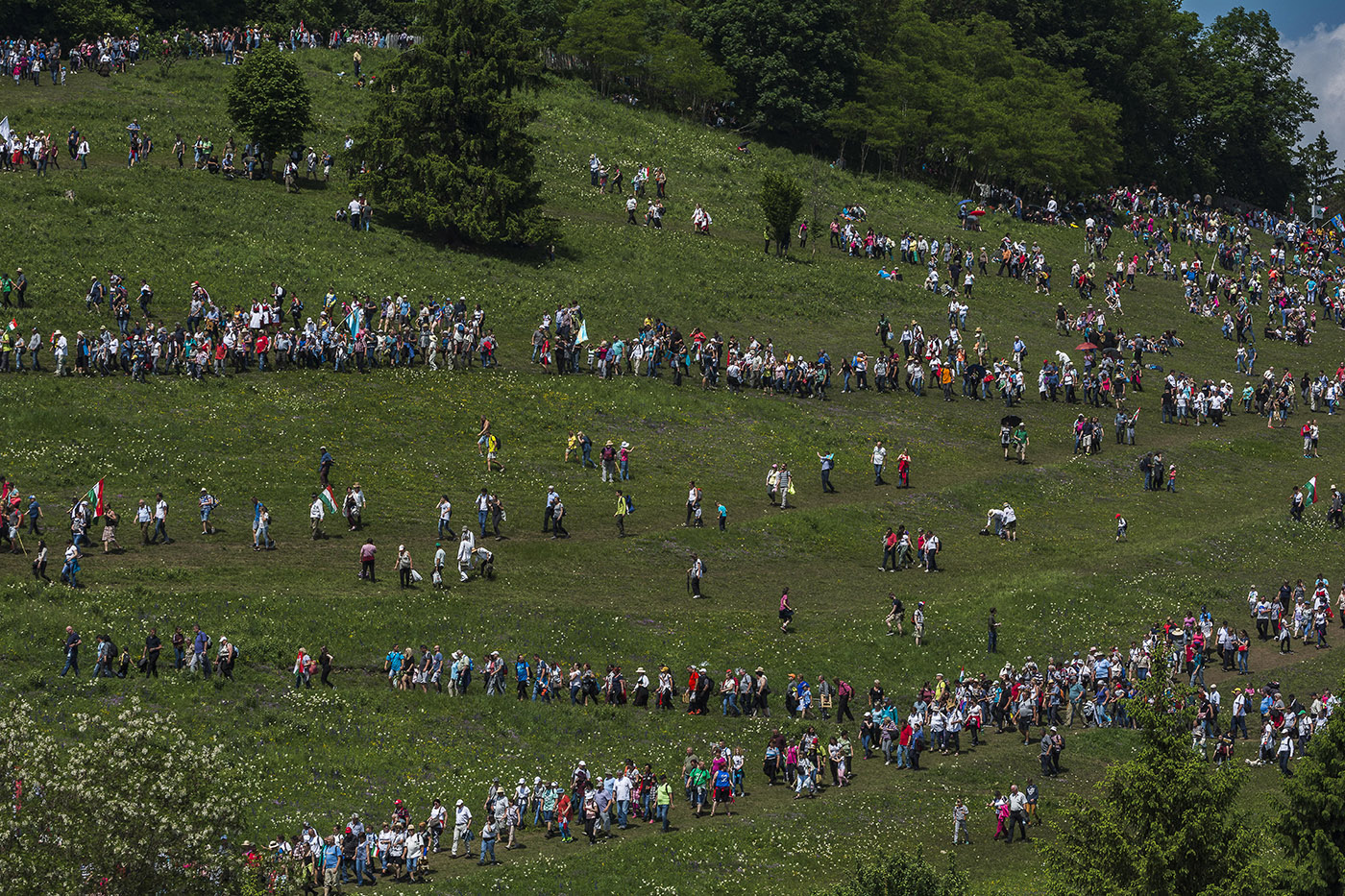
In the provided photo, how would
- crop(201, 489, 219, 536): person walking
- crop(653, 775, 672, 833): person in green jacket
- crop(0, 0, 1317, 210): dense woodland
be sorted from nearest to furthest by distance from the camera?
crop(653, 775, 672, 833): person in green jacket, crop(201, 489, 219, 536): person walking, crop(0, 0, 1317, 210): dense woodland

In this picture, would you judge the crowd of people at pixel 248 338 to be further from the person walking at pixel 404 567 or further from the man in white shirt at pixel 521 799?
the man in white shirt at pixel 521 799

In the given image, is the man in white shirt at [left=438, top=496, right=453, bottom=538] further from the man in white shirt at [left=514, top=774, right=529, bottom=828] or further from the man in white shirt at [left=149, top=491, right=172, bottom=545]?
the man in white shirt at [left=514, top=774, right=529, bottom=828]

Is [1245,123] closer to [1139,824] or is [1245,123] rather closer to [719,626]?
[719,626]

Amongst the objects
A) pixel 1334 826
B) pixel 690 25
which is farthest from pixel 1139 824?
pixel 690 25

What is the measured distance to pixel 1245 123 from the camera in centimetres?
13050

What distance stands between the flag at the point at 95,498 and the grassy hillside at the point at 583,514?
3.33 ft

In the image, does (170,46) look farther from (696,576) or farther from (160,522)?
(696,576)

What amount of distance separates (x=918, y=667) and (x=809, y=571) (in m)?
6.84

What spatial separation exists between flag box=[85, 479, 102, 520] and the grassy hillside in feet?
3.33

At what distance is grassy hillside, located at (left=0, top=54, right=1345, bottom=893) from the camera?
3881cm

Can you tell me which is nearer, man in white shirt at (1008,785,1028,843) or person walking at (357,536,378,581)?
man in white shirt at (1008,785,1028,843)

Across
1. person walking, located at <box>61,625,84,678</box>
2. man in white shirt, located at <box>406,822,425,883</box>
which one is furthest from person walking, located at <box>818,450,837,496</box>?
person walking, located at <box>61,625,84,678</box>

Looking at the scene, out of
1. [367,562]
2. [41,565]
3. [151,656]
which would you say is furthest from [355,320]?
[151,656]

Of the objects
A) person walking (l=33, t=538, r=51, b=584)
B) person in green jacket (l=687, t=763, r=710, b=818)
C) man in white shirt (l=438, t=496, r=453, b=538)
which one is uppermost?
man in white shirt (l=438, t=496, r=453, b=538)
